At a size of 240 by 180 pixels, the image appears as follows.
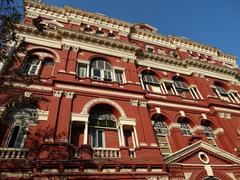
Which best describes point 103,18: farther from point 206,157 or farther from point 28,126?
point 206,157

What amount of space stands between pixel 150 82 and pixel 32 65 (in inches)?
404

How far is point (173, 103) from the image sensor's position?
59.7ft

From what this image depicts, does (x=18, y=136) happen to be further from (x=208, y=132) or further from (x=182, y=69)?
(x=182, y=69)

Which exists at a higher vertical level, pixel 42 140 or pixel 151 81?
pixel 151 81

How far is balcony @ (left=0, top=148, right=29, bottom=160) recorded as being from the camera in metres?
10.4

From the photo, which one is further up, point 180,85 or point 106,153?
point 180,85

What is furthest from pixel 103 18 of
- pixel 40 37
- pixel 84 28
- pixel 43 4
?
pixel 40 37

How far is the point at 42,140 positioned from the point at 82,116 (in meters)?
2.76

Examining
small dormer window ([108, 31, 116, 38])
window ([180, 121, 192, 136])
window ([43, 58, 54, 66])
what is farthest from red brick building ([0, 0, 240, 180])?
small dormer window ([108, 31, 116, 38])

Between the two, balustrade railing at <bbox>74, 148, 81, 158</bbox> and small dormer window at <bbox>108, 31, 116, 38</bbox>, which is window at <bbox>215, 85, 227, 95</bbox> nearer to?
small dormer window at <bbox>108, 31, 116, 38</bbox>

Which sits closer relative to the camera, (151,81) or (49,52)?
(49,52)

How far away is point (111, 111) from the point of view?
49.6ft

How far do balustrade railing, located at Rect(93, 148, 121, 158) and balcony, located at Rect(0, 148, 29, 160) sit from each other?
11.8 feet

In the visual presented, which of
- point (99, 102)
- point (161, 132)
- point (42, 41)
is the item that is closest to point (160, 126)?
point (161, 132)
